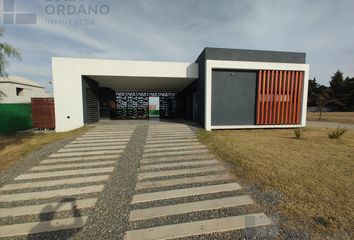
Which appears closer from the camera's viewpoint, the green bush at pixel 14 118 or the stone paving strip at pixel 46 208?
the stone paving strip at pixel 46 208

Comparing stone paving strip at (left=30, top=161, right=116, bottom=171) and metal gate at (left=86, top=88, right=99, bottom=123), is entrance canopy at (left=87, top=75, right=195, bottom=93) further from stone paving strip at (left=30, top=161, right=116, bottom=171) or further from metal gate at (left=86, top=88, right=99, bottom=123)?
stone paving strip at (left=30, top=161, right=116, bottom=171)

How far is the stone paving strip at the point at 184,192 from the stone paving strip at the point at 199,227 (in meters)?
0.73

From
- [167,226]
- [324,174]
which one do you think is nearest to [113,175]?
[167,226]

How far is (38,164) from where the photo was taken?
4.72 metres

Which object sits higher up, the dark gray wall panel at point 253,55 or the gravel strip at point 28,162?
the dark gray wall panel at point 253,55

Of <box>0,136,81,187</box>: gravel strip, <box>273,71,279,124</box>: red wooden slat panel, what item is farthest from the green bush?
<box>273,71,279,124</box>: red wooden slat panel

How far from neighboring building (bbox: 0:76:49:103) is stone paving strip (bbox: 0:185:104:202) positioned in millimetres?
21935

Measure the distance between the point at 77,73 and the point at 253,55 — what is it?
32.5 feet

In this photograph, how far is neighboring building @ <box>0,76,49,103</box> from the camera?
2014cm

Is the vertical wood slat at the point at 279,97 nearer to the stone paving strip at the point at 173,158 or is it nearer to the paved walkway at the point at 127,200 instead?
the stone paving strip at the point at 173,158

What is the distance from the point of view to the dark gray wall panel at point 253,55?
9180 mm

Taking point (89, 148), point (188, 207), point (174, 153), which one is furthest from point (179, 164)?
point (89, 148)

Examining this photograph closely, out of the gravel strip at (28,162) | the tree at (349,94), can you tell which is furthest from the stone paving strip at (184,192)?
the tree at (349,94)

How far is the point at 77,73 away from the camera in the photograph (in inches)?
379
